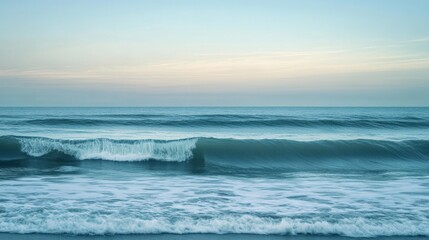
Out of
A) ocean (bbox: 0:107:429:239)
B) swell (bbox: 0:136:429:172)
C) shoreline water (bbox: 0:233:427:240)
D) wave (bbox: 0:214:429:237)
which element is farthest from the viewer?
swell (bbox: 0:136:429:172)

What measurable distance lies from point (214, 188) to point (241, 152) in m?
6.68

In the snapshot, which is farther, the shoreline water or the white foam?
the white foam

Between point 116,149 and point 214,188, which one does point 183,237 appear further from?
point 116,149

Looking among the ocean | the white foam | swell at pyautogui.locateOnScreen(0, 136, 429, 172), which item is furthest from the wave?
the white foam

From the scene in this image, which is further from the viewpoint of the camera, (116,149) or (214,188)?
(116,149)

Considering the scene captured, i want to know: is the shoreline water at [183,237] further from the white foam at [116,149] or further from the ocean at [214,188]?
the white foam at [116,149]

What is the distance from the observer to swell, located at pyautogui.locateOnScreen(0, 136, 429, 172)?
44.7ft

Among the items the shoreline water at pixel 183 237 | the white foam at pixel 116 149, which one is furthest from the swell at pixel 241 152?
the shoreline water at pixel 183 237

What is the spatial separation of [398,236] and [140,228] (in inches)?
129

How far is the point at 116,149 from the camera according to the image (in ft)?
46.9

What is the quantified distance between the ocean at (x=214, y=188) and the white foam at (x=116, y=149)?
4 cm

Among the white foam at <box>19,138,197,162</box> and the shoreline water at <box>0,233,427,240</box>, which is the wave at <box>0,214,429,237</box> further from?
the white foam at <box>19,138,197,162</box>

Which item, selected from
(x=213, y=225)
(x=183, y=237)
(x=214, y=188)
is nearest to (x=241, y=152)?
(x=214, y=188)

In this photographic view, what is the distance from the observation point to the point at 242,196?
7.73 meters
